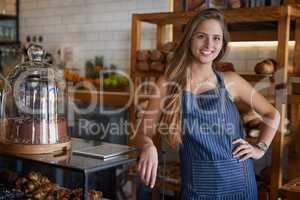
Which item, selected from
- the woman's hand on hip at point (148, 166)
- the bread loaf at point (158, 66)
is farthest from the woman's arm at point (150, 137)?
the bread loaf at point (158, 66)

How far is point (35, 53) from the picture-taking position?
5.13ft

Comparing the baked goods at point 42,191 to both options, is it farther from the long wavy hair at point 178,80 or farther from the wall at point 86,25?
the wall at point 86,25

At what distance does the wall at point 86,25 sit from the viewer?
158 inches

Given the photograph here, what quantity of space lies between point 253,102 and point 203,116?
34 centimetres

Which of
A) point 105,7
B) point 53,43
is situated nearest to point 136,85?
point 105,7

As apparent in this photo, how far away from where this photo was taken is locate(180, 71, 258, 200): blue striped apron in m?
1.84

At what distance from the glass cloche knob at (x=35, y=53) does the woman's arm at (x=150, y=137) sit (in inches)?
18.7

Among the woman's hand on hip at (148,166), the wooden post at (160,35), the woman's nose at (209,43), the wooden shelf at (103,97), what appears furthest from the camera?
the wooden shelf at (103,97)

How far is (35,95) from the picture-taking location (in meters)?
1.53

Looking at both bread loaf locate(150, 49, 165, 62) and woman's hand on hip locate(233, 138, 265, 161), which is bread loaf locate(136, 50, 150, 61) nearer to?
bread loaf locate(150, 49, 165, 62)

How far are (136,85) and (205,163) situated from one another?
147cm

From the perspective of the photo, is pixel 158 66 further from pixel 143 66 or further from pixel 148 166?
pixel 148 166

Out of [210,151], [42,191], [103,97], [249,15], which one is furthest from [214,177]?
[103,97]

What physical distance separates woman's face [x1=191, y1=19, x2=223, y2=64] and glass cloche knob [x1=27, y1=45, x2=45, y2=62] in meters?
0.66
